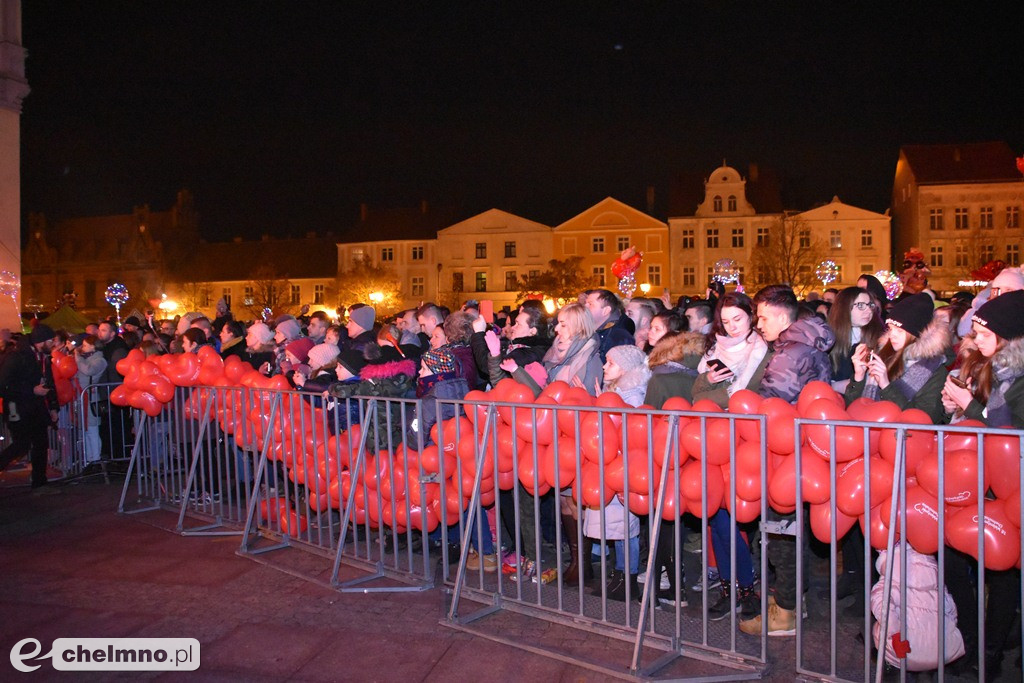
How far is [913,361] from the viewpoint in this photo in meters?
4.76

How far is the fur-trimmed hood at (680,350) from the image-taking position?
5.36 meters

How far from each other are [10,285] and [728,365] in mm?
16971

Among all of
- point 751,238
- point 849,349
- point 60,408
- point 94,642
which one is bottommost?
point 94,642

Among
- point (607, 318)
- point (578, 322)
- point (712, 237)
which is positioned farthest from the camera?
point (712, 237)

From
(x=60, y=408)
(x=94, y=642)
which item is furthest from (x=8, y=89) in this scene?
(x=94, y=642)

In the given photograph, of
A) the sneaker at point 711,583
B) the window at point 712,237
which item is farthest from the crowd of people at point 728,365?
the window at point 712,237

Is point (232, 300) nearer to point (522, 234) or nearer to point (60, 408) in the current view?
point (522, 234)

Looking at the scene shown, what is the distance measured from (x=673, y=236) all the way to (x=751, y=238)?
517cm

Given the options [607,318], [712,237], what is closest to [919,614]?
[607,318]

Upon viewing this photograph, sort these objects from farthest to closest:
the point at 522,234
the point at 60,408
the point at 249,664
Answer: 1. the point at 522,234
2. the point at 60,408
3. the point at 249,664

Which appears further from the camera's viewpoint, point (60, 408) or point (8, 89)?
point (8, 89)

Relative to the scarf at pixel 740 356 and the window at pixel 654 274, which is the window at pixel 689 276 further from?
the scarf at pixel 740 356

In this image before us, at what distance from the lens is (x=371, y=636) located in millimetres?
4934

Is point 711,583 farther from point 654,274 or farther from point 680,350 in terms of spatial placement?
point 654,274
